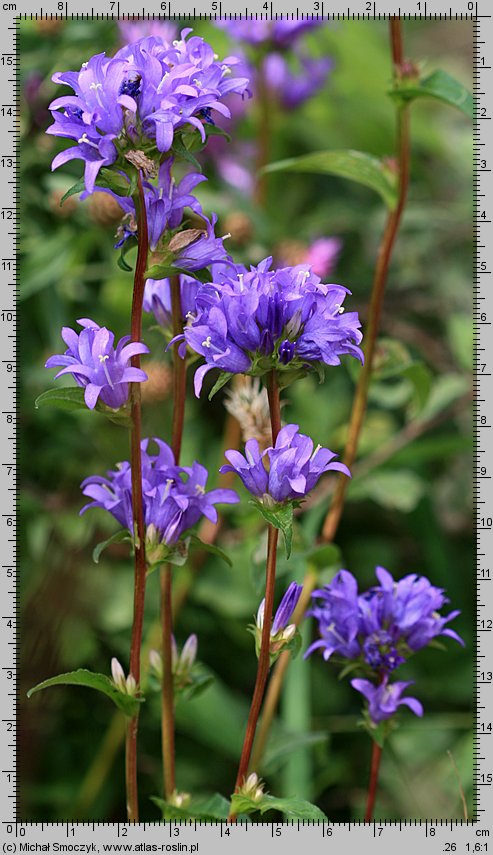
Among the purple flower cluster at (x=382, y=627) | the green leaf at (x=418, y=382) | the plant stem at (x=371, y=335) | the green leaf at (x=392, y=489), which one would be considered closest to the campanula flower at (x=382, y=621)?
the purple flower cluster at (x=382, y=627)

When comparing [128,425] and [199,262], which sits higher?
[199,262]

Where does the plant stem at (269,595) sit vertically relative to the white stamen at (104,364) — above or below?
below

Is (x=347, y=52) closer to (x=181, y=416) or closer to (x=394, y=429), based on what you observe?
(x=394, y=429)

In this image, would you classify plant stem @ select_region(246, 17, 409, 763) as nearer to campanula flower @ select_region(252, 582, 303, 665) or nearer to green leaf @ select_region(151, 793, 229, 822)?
green leaf @ select_region(151, 793, 229, 822)

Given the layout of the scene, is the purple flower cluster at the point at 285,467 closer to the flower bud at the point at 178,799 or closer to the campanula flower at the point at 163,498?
the campanula flower at the point at 163,498

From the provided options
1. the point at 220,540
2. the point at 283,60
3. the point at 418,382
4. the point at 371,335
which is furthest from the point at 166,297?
the point at 283,60

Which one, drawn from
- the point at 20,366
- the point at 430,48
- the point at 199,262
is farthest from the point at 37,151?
the point at 430,48

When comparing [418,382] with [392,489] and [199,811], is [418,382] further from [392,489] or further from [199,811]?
[199,811]
